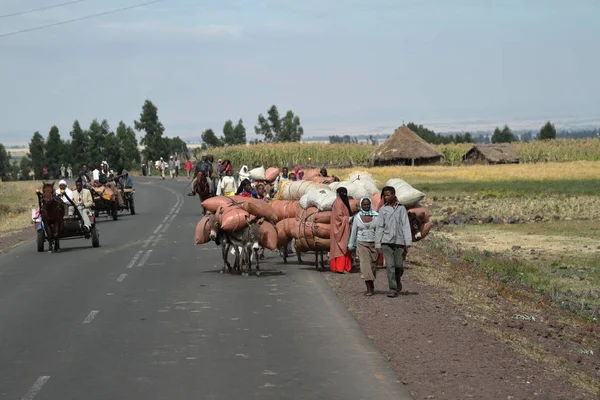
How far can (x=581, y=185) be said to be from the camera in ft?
199

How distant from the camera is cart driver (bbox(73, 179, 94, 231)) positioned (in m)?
27.7

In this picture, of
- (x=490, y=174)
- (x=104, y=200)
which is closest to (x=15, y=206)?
(x=104, y=200)

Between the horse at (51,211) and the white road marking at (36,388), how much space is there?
15407 millimetres

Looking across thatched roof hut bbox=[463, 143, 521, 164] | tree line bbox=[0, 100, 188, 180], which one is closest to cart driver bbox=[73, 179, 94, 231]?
thatched roof hut bbox=[463, 143, 521, 164]

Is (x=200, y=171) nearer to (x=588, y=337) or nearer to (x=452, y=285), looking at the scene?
(x=452, y=285)

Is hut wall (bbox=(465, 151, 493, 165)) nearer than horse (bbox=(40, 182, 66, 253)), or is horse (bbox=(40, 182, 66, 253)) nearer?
horse (bbox=(40, 182, 66, 253))

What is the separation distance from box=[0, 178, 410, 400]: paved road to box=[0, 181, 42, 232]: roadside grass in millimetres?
20105

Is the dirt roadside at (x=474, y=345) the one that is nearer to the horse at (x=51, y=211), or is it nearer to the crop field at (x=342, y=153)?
the horse at (x=51, y=211)

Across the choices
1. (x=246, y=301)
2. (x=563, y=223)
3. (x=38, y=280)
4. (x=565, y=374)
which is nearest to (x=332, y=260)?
(x=246, y=301)

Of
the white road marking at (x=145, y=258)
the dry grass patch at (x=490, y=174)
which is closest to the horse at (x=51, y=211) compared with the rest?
the white road marking at (x=145, y=258)

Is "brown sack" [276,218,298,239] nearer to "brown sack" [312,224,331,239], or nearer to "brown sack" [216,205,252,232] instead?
"brown sack" [312,224,331,239]

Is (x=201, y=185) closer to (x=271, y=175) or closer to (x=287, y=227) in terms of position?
(x=271, y=175)

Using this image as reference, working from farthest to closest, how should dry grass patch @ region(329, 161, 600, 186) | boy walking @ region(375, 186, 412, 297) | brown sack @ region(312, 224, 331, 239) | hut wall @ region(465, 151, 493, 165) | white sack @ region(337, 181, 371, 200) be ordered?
hut wall @ region(465, 151, 493, 165), dry grass patch @ region(329, 161, 600, 186), white sack @ region(337, 181, 371, 200), brown sack @ region(312, 224, 331, 239), boy walking @ region(375, 186, 412, 297)

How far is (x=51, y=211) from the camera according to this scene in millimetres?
26406
